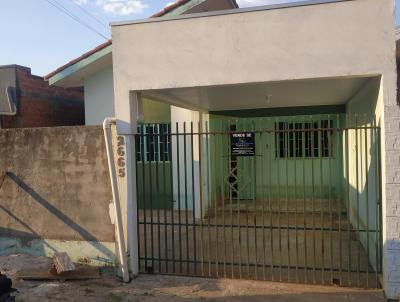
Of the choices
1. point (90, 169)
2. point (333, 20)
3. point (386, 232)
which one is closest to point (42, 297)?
point (90, 169)

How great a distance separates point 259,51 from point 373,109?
181 cm

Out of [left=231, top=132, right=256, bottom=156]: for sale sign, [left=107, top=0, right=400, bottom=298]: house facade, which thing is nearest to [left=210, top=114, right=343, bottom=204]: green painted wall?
[left=107, top=0, right=400, bottom=298]: house facade

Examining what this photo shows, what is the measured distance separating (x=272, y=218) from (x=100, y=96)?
5157 millimetres

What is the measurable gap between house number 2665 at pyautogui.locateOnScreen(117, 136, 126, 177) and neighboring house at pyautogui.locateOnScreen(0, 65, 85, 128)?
14.0 ft

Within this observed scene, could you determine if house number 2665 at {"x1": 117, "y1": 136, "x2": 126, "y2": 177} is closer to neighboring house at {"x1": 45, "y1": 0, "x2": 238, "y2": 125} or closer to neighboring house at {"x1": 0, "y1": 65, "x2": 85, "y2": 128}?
neighboring house at {"x1": 45, "y1": 0, "x2": 238, "y2": 125}

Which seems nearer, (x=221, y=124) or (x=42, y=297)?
(x=42, y=297)

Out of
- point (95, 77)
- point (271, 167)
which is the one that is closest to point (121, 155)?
point (95, 77)

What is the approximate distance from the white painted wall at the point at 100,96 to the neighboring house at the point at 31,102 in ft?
5.68

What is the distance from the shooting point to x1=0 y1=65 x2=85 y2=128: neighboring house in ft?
32.3

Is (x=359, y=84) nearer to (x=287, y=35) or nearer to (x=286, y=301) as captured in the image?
(x=287, y=35)

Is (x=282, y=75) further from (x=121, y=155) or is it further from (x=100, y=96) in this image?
(x=100, y=96)

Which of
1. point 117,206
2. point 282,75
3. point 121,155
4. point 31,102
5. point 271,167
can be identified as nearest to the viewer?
point 282,75

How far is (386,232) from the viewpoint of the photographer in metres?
4.81

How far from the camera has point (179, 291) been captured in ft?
17.5
